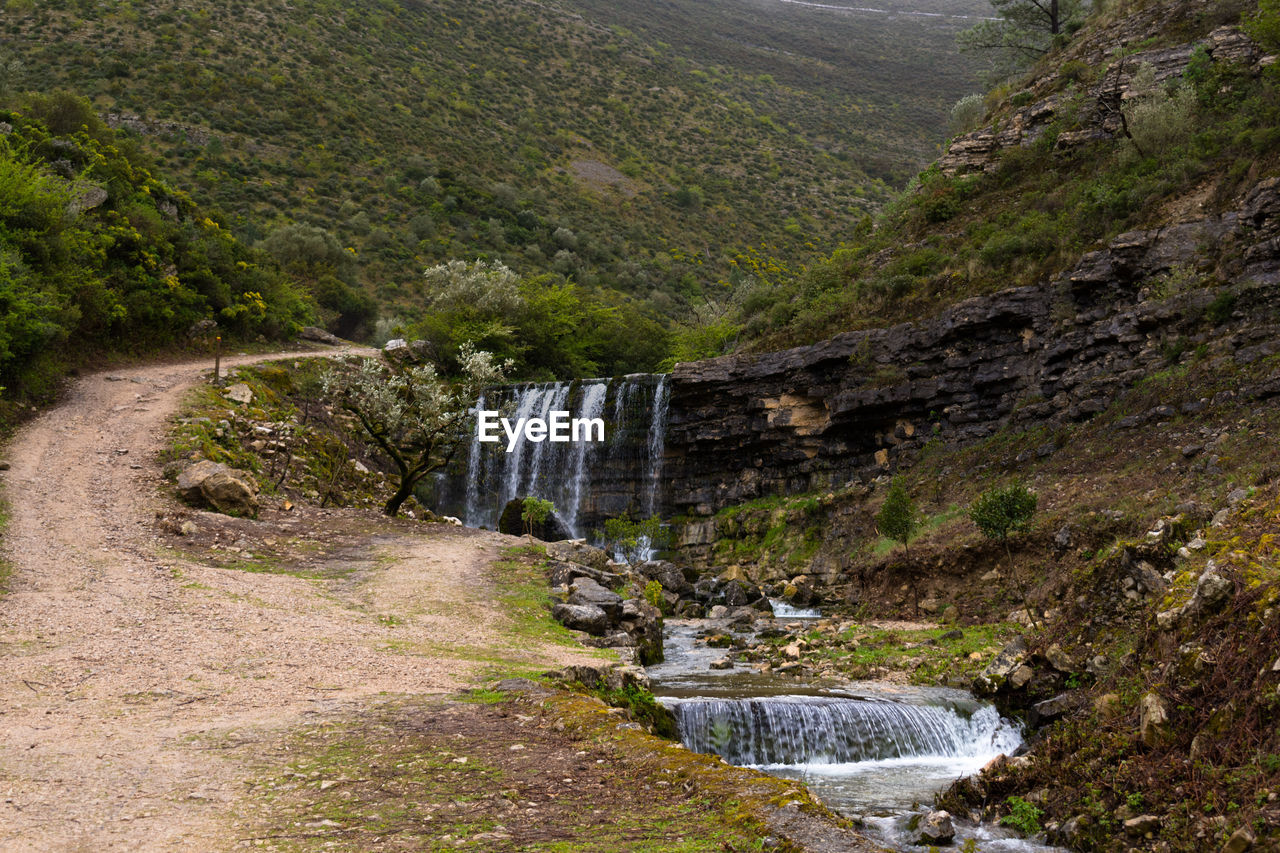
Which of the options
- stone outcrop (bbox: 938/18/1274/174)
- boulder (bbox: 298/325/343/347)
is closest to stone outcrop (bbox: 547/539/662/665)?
stone outcrop (bbox: 938/18/1274/174)

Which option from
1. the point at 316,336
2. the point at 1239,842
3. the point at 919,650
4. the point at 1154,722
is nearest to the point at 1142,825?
the point at 1154,722

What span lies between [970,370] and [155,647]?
76.4ft

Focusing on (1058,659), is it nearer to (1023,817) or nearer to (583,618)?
(1023,817)

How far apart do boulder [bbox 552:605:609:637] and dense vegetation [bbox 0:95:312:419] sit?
54.0 ft

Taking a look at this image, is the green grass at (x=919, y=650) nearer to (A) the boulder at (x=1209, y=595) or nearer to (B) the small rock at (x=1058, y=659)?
(B) the small rock at (x=1058, y=659)

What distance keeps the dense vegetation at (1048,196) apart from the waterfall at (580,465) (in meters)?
5.91

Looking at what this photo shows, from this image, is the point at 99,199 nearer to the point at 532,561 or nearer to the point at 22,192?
the point at 22,192

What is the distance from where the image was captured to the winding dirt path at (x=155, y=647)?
211 inches

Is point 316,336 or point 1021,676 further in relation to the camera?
point 316,336

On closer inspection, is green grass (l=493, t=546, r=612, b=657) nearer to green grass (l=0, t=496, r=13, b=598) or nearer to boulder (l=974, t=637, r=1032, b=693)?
boulder (l=974, t=637, r=1032, b=693)

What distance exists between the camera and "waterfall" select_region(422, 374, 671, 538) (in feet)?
107

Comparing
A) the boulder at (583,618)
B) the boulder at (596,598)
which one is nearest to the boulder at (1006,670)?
the boulder at (583,618)

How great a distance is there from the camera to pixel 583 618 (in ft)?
43.7

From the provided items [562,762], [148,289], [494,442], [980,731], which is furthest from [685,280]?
[562,762]
